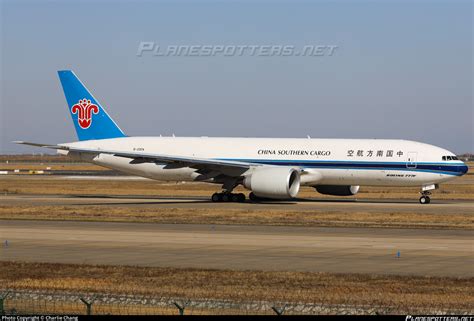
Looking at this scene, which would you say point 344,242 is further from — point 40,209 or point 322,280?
point 40,209

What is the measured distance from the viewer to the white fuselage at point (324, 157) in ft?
174

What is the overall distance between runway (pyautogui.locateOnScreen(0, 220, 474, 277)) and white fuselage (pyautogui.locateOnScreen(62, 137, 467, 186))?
54.7ft

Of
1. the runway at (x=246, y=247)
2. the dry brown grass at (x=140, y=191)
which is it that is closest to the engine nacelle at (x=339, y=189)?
the dry brown grass at (x=140, y=191)

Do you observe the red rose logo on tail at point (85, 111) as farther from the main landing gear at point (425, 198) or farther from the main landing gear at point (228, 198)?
the main landing gear at point (425, 198)

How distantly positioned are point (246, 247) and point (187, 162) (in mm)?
25216

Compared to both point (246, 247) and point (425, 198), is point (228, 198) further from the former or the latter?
point (246, 247)

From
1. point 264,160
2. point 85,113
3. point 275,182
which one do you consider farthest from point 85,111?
point 275,182

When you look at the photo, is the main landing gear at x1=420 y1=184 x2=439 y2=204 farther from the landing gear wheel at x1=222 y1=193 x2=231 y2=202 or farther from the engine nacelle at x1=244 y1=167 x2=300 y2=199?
the landing gear wheel at x1=222 y1=193 x2=231 y2=202

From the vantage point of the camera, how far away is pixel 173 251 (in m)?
28.6

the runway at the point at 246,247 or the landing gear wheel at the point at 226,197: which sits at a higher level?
the landing gear wheel at the point at 226,197

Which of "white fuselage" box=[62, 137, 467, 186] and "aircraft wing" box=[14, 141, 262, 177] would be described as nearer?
"white fuselage" box=[62, 137, 467, 186]

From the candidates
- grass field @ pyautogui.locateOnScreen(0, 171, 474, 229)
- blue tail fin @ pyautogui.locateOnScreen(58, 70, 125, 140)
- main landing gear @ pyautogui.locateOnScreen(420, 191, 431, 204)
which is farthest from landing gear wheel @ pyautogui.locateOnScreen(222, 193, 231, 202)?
main landing gear @ pyautogui.locateOnScreen(420, 191, 431, 204)

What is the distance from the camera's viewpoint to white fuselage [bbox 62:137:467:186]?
53.1 meters

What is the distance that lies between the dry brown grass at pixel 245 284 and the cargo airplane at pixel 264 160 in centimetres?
2906
